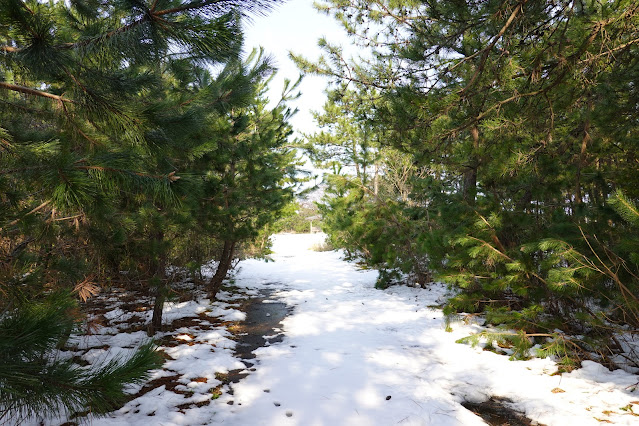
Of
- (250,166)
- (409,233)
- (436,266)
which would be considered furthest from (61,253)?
(409,233)

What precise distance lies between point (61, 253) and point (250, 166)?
3.14m

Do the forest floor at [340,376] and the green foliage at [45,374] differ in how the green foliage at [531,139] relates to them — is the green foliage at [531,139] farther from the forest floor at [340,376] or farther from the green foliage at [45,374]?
the green foliage at [45,374]

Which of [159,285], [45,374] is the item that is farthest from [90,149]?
[159,285]

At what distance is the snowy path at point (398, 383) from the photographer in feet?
8.82

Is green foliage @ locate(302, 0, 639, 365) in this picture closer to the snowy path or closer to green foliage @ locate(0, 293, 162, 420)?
the snowy path

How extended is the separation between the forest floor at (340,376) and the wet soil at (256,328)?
0.06 feet

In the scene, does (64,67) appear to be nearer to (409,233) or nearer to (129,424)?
(129,424)

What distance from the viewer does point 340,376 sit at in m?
3.48

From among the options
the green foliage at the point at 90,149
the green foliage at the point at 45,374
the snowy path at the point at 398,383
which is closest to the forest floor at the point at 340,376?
the snowy path at the point at 398,383

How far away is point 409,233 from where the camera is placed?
304 inches

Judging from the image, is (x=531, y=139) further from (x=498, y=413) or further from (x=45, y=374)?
(x=45, y=374)

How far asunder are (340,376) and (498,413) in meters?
1.46

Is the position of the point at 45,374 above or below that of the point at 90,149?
below

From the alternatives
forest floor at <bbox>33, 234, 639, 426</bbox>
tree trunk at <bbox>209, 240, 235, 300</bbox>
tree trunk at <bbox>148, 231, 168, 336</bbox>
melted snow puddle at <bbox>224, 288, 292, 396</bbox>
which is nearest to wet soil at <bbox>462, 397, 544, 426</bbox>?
forest floor at <bbox>33, 234, 639, 426</bbox>
